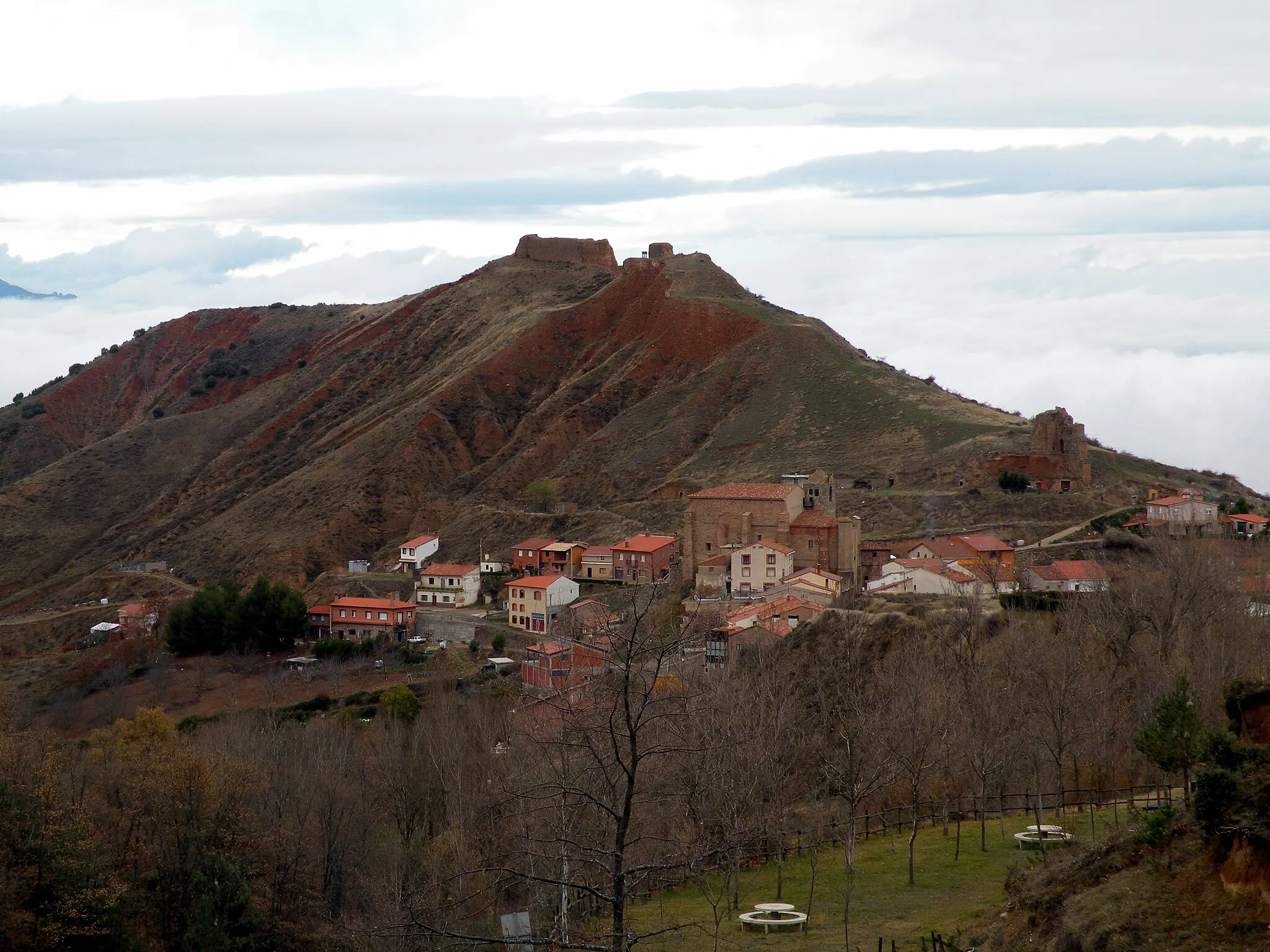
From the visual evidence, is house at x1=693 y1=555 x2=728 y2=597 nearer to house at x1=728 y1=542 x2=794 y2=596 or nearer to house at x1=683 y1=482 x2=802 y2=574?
house at x1=728 y1=542 x2=794 y2=596

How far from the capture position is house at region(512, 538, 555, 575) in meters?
66.4

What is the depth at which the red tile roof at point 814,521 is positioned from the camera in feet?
183

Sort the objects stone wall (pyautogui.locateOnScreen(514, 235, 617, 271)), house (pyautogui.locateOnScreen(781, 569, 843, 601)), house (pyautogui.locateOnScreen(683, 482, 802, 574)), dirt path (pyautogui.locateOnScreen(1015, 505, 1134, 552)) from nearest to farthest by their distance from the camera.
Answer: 1. house (pyautogui.locateOnScreen(781, 569, 843, 601))
2. dirt path (pyautogui.locateOnScreen(1015, 505, 1134, 552))
3. house (pyautogui.locateOnScreen(683, 482, 802, 574))
4. stone wall (pyautogui.locateOnScreen(514, 235, 617, 271))

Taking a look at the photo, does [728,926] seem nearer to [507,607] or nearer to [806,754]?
[806,754]

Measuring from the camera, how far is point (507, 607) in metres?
62.6

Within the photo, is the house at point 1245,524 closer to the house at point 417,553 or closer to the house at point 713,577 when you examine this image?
the house at point 713,577

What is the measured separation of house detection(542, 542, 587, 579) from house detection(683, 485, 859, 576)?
7.72 metres

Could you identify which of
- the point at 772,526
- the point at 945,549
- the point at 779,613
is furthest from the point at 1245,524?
the point at 779,613

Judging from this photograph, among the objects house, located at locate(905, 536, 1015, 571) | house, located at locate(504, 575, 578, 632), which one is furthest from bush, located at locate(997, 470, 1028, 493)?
house, located at locate(504, 575, 578, 632)

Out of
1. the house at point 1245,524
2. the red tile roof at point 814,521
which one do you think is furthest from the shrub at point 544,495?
the house at point 1245,524

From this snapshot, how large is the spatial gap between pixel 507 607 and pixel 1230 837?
4923 cm

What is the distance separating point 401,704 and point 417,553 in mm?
26320

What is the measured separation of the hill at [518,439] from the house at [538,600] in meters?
9.47

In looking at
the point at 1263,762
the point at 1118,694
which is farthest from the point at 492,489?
the point at 1263,762
